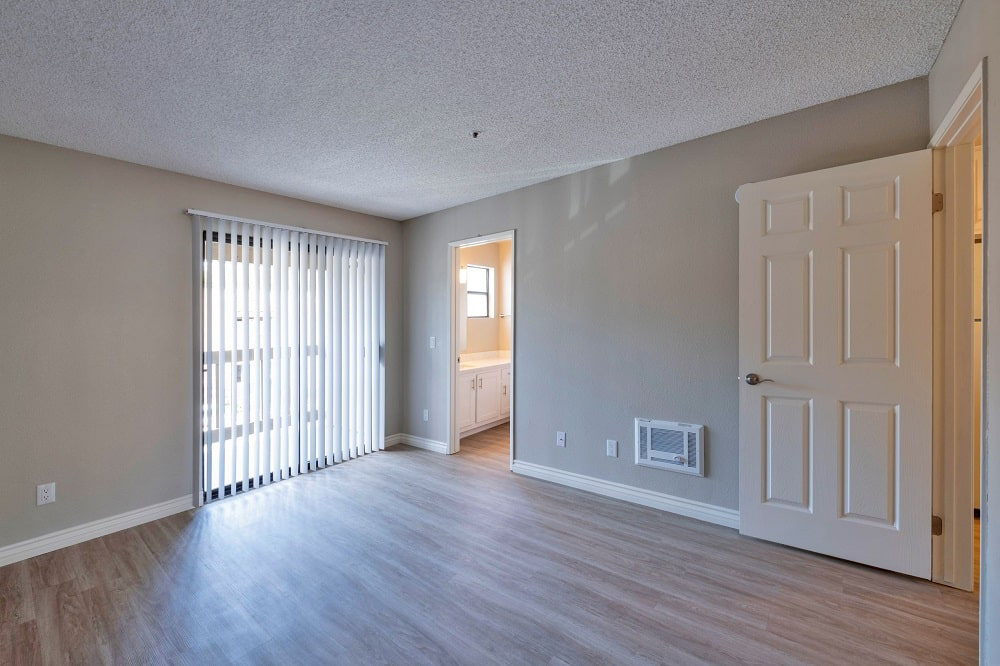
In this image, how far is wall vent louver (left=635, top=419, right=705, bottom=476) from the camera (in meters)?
2.84

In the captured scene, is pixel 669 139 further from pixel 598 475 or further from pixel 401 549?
pixel 401 549

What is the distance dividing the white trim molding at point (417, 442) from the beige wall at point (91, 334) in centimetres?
193

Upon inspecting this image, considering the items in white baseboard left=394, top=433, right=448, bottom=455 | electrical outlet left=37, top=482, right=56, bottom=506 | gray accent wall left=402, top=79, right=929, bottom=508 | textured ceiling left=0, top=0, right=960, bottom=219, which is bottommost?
white baseboard left=394, top=433, right=448, bottom=455

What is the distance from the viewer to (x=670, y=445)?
2.96 m

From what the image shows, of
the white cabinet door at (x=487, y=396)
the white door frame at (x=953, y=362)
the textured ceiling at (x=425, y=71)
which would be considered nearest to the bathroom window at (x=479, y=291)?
the white cabinet door at (x=487, y=396)

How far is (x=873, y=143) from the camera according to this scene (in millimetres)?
2303

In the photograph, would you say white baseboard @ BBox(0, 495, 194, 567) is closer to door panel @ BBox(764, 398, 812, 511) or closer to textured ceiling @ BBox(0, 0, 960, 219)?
textured ceiling @ BBox(0, 0, 960, 219)

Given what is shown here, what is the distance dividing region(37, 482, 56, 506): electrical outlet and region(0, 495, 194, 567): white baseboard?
0.20 m

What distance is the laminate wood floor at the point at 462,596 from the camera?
5.74ft

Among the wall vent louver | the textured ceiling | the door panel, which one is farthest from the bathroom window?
the door panel

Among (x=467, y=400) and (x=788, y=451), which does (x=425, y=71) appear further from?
(x=467, y=400)

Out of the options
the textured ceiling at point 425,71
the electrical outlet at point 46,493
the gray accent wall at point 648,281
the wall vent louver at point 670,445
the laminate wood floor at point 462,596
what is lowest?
the laminate wood floor at point 462,596

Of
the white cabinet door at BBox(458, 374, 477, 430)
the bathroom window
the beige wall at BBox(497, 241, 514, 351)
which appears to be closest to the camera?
the white cabinet door at BBox(458, 374, 477, 430)

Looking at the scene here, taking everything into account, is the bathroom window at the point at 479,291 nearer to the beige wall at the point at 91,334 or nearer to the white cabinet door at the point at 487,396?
the white cabinet door at the point at 487,396
